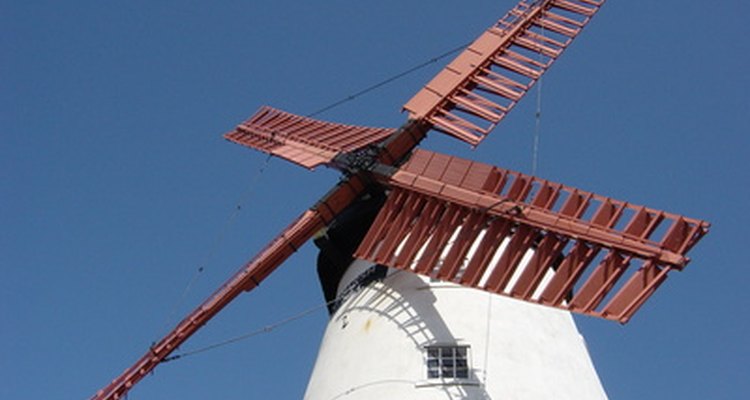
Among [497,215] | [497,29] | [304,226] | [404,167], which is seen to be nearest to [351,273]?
[304,226]

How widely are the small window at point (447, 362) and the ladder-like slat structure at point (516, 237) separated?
866 millimetres

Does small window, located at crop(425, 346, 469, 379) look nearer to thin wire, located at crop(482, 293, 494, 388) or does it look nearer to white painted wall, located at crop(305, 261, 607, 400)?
white painted wall, located at crop(305, 261, 607, 400)

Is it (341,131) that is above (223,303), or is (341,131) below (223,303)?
above

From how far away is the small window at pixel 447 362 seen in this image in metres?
11.3

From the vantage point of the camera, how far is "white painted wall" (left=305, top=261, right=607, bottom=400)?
11102mm

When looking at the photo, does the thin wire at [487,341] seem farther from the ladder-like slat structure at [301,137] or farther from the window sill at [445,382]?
the ladder-like slat structure at [301,137]

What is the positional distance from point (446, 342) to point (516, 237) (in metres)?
1.59

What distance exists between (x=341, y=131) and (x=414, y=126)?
1.90 meters

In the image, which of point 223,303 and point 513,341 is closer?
point 513,341

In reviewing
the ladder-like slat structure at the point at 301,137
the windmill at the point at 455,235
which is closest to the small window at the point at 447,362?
the windmill at the point at 455,235

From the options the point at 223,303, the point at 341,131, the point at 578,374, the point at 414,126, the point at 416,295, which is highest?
the point at 341,131

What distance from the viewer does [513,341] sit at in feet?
38.5

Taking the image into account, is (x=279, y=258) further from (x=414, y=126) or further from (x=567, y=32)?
(x=567, y=32)

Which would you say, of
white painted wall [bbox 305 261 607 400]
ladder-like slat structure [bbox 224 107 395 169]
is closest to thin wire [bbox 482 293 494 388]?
white painted wall [bbox 305 261 607 400]
